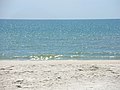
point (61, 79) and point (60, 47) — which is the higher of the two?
point (61, 79)

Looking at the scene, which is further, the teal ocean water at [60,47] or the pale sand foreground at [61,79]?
the teal ocean water at [60,47]

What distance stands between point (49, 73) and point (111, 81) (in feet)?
5.78

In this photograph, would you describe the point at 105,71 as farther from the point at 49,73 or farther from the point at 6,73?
the point at 6,73

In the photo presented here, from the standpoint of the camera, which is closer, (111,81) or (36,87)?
(36,87)

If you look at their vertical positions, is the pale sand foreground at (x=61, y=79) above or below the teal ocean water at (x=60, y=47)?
above

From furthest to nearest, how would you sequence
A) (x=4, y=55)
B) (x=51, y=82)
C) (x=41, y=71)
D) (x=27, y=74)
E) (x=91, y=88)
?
(x=4, y=55)
(x=41, y=71)
(x=27, y=74)
(x=51, y=82)
(x=91, y=88)

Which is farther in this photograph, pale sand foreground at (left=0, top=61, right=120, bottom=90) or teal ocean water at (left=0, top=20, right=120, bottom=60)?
teal ocean water at (left=0, top=20, right=120, bottom=60)

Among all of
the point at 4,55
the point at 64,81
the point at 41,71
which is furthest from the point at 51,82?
the point at 4,55

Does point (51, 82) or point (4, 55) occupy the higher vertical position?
point (51, 82)

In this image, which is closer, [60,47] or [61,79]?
[61,79]

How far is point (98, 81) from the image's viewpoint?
6.71 m

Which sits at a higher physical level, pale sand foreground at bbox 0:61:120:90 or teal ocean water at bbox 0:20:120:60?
pale sand foreground at bbox 0:61:120:90

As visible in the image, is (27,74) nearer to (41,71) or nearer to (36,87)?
(41,71)

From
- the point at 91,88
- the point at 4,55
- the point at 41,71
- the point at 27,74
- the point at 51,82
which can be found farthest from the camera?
the point at 4,55
